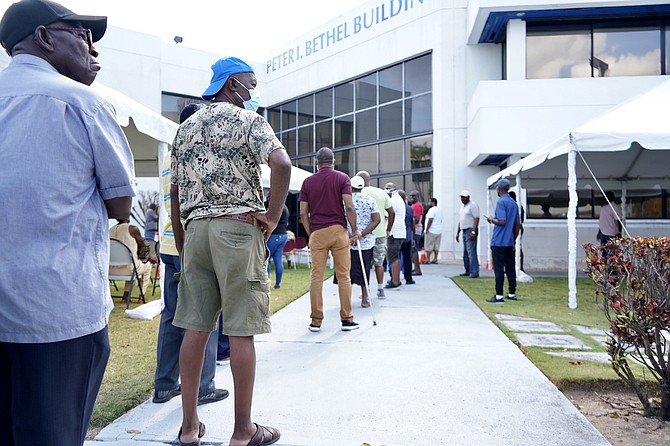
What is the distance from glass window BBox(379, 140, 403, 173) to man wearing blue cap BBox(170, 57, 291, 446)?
15.4 meters

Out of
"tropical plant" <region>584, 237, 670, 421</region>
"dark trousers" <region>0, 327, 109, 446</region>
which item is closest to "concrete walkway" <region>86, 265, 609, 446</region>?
"tropical plant" <region>584, 237, 670, 421</region>

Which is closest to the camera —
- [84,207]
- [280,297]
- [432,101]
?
[84,207]

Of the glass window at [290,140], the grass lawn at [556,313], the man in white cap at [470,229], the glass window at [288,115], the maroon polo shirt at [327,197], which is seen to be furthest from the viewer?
the glass window at [290,140]

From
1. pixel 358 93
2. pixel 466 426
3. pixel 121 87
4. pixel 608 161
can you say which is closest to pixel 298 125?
pixel 358 93

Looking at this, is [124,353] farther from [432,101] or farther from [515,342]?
[432,101]

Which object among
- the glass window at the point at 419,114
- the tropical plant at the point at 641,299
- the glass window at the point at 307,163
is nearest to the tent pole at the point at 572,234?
the tropical plant at the point at 641,299

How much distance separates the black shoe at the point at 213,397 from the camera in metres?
3.47

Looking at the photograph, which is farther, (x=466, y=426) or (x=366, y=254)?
(x=366, y=254)

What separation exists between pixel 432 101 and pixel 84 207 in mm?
16085

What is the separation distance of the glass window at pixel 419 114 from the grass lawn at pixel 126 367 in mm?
10730

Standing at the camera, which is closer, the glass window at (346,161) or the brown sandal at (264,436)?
the brown sandal at (264,436)

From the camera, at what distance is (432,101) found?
16.9 m

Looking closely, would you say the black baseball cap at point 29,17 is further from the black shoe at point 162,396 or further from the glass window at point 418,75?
the glass window at point 418,75

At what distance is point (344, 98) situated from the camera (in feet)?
65.8
